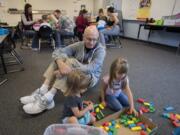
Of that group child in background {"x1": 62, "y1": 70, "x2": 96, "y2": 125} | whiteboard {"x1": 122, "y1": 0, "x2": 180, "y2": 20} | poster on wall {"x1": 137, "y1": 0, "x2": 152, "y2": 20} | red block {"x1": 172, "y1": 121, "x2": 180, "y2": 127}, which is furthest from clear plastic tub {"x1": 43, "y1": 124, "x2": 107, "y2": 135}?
poster on wall {"x1": 137, "y1": 0, "x2": 152, "y2": 20}

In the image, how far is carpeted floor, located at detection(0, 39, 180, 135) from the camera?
5.11ft

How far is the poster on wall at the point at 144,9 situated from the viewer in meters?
5.48

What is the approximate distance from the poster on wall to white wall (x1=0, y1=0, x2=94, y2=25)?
3612mm

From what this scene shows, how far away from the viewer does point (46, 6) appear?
25.8 ft

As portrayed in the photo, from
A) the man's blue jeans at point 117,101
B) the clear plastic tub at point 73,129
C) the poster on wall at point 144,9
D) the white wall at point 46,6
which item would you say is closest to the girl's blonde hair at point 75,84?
the clear plastic tub at point 73,129

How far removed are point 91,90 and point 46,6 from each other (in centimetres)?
693

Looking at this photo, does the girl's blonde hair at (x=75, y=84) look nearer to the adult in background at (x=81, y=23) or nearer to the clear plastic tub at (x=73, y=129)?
the clear plastic tub at (x=73, y=129)

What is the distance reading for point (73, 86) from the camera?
122 cm

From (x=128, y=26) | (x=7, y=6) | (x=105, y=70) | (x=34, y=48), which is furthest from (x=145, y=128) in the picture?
(x=7, y=6)

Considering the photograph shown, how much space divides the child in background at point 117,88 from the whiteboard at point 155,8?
4.00m

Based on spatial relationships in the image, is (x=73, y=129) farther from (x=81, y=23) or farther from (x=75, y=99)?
(x=81, y=23)

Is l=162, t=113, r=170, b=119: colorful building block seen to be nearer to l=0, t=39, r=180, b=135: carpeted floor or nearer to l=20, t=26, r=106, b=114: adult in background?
l=0, t=39, r=180, b=135: carpeted floor

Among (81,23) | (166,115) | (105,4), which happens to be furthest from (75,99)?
(105,4)

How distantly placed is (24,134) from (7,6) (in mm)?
7311
